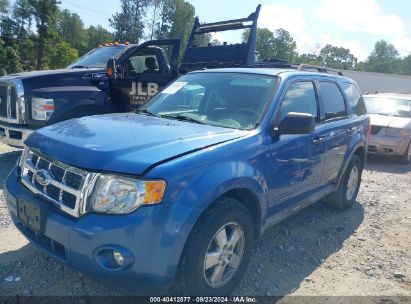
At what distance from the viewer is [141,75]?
6.86 metres

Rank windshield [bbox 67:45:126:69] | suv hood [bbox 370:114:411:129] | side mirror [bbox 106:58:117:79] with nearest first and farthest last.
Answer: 1. side mirror [bbox 106:58:117:79]
2. windshield [bbox 67:45:126:69]
3. suv hood [bbox 370:114:411:129]

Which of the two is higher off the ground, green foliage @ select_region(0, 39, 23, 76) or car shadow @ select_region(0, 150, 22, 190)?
green foliage @ select_region(0, 39, 23, 76)

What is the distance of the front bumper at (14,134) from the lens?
5.84 metres

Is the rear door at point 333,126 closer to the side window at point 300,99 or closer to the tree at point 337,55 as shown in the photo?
the side window at point 300,99

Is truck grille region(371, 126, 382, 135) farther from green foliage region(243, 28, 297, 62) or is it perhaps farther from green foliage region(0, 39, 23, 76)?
green foliage region(243, 28, 297, 62)

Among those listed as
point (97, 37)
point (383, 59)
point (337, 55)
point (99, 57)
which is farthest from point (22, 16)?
point (383, 59)

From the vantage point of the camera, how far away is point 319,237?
4445mm

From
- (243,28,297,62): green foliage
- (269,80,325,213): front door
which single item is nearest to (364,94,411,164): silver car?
(269,80,325,213): front door

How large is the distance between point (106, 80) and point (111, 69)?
0.95 ft

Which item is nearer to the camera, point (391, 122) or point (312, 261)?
point (312, 261)

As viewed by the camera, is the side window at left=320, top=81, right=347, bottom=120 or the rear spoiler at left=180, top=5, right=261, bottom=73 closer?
the side window at left=320, top=81, right=347, bottom=120

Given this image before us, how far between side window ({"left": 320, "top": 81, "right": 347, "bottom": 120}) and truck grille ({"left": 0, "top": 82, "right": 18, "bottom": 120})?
4.54 metres

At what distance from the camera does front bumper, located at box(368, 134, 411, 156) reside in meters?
8.65

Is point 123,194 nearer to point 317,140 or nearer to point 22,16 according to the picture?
point 317,140
